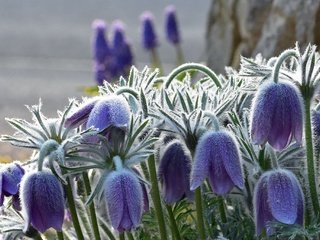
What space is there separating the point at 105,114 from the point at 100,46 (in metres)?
4.58

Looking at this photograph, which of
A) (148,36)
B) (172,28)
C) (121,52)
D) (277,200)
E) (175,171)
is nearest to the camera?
(277,200)

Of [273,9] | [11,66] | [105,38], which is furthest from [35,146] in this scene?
[11,66]

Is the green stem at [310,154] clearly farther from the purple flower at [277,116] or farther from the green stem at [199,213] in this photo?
the green stem at [199,213]

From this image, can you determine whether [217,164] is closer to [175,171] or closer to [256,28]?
[175,171]

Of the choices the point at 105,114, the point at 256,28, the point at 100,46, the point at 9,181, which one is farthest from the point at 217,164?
the point at 100,46

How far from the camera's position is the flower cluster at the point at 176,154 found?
7.89 ft

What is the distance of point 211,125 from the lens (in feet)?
8.27

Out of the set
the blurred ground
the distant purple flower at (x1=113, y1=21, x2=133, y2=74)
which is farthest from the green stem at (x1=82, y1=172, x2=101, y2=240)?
the blurred ground

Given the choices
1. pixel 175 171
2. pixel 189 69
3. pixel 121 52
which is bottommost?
pixel 175 171

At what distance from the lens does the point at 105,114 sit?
96.0 inches

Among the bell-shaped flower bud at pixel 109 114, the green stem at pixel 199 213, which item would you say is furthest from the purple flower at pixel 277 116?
the bell-shaped flower bud at pixel 109 114

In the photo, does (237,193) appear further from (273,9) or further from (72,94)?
(72,94)

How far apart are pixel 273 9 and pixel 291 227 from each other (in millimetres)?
2784

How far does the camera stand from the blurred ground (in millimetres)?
10328
